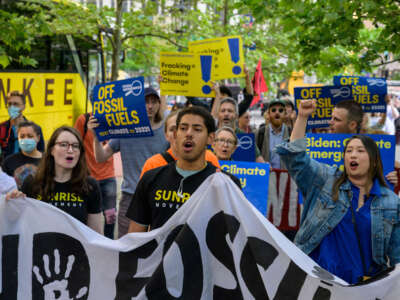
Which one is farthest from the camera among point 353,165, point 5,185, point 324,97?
point 324,97

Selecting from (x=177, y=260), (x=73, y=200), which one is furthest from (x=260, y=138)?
(x=177, y=260)

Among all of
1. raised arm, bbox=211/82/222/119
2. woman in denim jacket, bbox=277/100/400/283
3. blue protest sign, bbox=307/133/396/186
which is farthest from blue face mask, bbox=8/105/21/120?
woman in denim jacket, bbox=277/100/400/283

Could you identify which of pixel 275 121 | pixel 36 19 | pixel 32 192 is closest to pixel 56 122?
pixel 36 19

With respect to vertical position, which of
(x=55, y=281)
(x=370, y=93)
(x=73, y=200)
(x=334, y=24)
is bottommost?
(x=55, y=281)

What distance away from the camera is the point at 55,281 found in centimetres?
326

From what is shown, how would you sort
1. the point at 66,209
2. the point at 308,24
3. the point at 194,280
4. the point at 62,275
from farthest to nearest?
the point at 308,24 < the point at 66,209 < the point at 62,275 < the point at 194,280

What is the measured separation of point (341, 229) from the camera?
348 centimetres

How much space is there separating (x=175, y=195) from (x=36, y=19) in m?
4.33

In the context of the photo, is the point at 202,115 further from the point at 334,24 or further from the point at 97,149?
the point at 334,24

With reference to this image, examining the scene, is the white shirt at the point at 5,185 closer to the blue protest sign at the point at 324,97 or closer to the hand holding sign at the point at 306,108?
the hand holding sign at the point at 306,108

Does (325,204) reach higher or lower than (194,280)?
higher

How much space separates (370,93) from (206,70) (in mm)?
1973

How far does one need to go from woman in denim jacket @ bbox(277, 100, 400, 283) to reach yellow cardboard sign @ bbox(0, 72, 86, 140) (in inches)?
266

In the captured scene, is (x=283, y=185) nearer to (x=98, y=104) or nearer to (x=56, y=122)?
(x=98, y=104)
